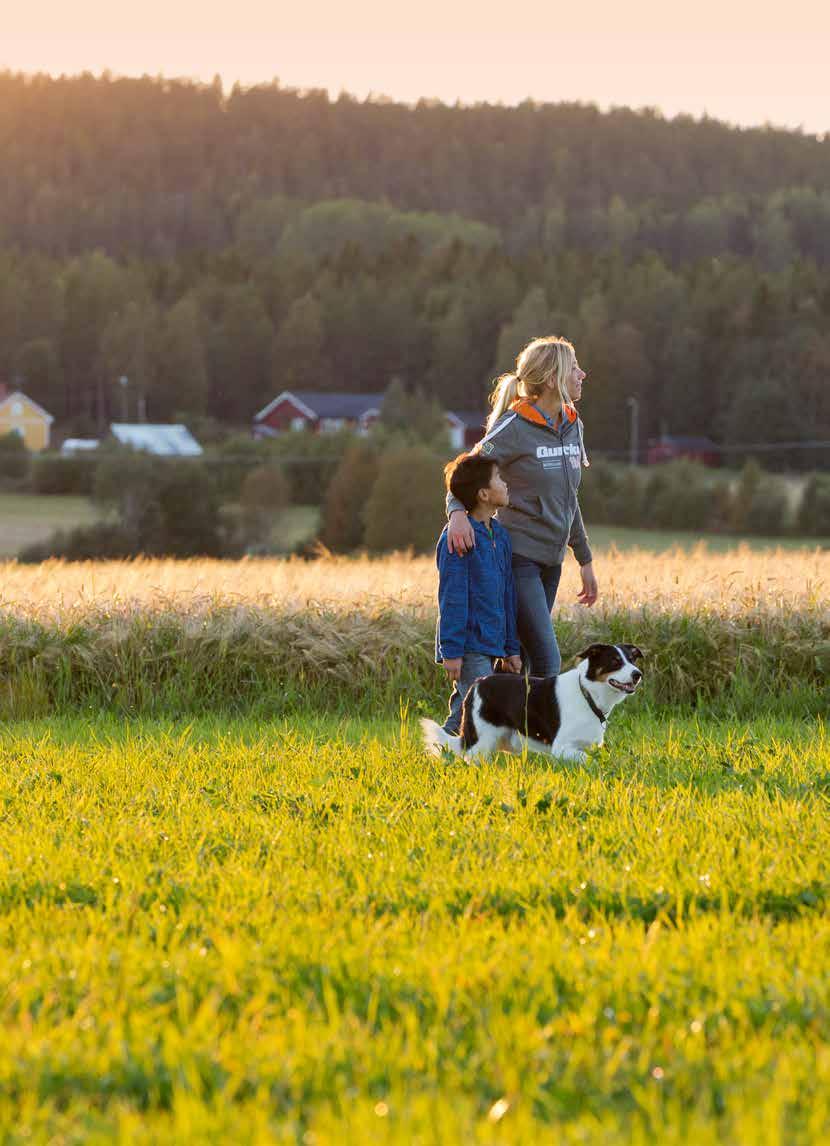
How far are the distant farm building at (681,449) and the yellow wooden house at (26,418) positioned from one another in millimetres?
45766

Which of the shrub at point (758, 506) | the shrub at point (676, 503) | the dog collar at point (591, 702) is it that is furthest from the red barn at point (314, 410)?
the dog collar at point (591, 702)

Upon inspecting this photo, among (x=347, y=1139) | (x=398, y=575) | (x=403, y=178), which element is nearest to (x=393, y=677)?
(x=398, y=575)

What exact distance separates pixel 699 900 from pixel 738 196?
445ft

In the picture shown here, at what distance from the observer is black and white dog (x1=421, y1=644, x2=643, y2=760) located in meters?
7.49

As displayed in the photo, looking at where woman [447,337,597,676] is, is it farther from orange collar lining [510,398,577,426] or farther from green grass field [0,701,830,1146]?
green grass field [0,701,830,1146]

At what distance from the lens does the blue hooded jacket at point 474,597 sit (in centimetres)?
778

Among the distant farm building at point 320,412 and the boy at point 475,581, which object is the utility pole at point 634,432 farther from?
the boy at point 475,581

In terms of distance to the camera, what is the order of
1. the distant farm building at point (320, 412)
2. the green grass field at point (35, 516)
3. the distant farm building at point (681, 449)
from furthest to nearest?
1. the distant farm building at point (320, 412)
2. the distant farm building at point (681, 449)
3. the green grass field at point (35, 516)

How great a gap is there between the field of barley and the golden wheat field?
4.96 ft

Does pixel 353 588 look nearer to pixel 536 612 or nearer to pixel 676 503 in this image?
pixel 536 612

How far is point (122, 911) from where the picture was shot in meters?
4.89

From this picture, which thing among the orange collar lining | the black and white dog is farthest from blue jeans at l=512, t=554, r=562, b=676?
the orange collar lining

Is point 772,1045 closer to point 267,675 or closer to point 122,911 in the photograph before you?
point 122,911

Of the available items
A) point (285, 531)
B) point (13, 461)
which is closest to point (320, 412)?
point (13, 461)
